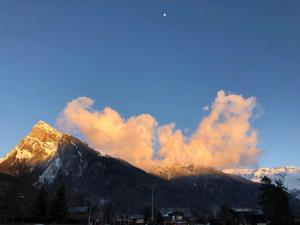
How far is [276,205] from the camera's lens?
322 feet

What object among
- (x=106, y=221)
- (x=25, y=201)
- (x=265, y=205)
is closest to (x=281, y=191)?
(x=265, y=205)

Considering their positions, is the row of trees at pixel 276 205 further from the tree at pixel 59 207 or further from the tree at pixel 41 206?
the tree at pixel 41 206

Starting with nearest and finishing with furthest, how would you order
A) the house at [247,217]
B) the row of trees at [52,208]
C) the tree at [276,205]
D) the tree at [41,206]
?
the tree at [276,205] → the row of trees at [52,208] → the tree at [41,206] → the house at [247,217]

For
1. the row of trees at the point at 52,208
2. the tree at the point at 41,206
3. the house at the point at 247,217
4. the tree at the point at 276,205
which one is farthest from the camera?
the house at the point at 247,217

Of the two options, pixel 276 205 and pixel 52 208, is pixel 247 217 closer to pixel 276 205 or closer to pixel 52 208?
pixel 276 205

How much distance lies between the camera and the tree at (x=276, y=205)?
96750 millimetres

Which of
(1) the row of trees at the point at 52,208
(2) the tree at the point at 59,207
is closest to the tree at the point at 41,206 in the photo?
(1) the row of trees at the point at 52,208

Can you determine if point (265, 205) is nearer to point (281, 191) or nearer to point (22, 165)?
point (281, 191)

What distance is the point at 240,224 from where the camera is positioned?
156 metres

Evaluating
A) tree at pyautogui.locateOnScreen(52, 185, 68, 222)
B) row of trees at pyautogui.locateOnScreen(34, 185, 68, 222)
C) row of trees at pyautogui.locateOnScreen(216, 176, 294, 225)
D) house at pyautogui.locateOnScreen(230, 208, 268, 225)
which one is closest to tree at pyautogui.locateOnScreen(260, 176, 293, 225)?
row of trees at pyautogui.locateOnScreen(216, 176, 294, 225)

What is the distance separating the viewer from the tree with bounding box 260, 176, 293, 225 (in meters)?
96.8

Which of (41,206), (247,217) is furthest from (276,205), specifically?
(247,217)

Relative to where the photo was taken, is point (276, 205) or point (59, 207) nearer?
point (276, 205)

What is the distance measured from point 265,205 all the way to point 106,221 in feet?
331
